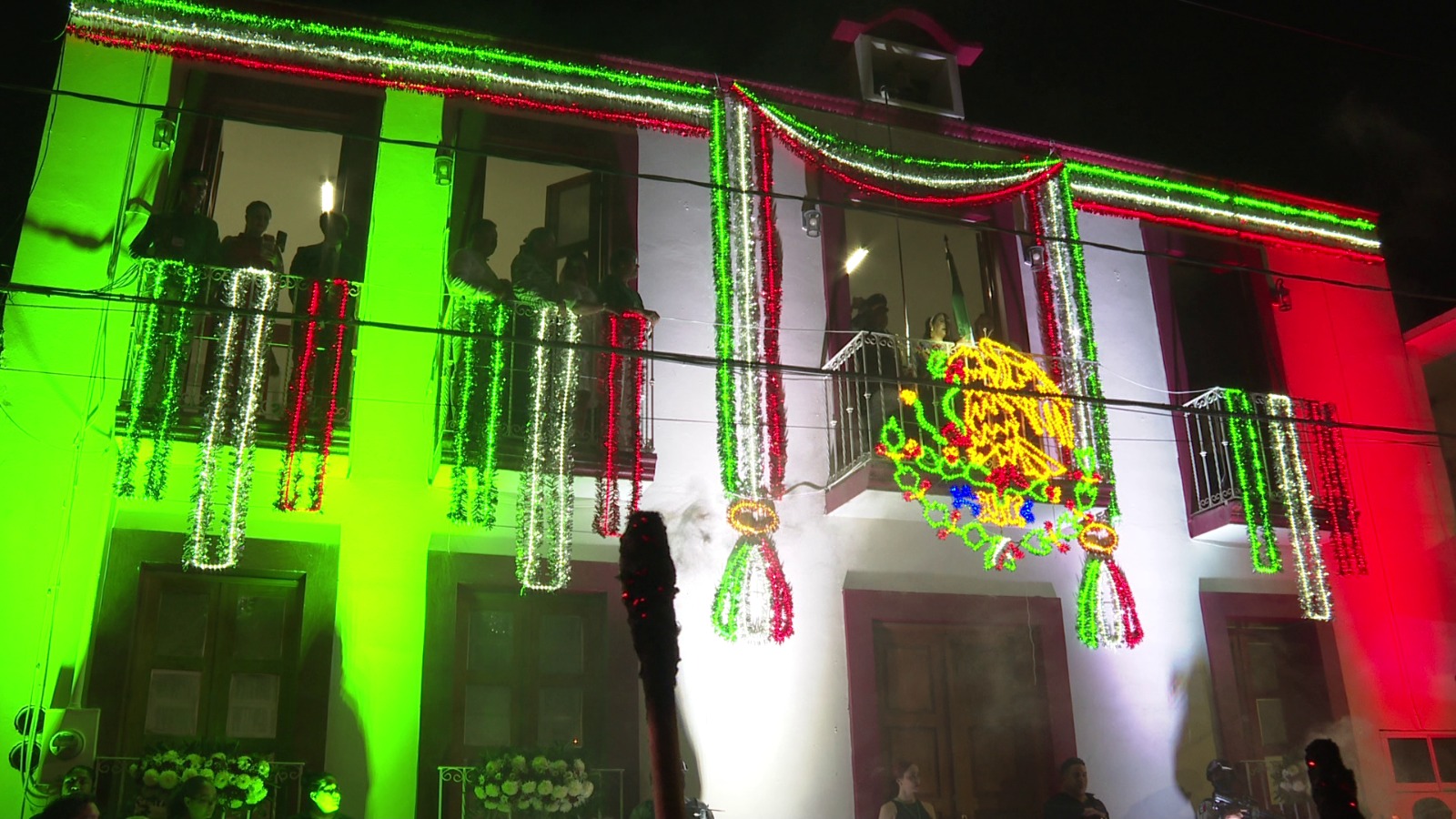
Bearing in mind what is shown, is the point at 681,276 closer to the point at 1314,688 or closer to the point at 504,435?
the point at 504,435

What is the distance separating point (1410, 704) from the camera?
1123 centimetres

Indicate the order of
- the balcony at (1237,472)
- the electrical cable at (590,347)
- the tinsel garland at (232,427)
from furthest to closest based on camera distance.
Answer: the balcony at (1237,472)
the tinsel garland at (232,427)
the electrical cable at (590,347)

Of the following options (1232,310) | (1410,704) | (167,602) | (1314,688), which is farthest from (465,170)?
(1410,704)

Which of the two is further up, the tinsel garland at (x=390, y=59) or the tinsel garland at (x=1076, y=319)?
the tinsel garland at (x=390, y=59)

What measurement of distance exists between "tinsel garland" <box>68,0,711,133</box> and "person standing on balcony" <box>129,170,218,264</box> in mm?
1443

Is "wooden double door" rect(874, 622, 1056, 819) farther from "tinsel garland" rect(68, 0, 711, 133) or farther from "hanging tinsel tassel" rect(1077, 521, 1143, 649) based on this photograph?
"tinsel garland" rect(68, 0, 711, 133)

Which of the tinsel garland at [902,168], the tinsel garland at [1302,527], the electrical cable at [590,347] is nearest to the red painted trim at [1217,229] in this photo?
the tinsel garland at [902,168]

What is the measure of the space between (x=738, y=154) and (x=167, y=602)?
6.18 meters

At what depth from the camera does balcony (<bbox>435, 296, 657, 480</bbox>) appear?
9141 mm

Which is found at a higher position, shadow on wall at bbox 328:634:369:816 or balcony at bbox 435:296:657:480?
balcony at bbox 435:296:657:480

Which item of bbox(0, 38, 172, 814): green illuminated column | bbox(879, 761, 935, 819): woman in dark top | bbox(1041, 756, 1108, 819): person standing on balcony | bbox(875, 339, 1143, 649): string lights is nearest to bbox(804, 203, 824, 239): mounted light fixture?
bbox(875, 339, 1143, 649): string lights

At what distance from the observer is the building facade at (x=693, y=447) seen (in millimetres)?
8602

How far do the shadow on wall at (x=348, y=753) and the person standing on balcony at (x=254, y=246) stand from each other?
3214 millimetres

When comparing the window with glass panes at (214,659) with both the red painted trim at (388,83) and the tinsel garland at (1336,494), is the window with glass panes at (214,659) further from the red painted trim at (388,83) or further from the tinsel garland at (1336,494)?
the tinsel garland at (1336,494)
